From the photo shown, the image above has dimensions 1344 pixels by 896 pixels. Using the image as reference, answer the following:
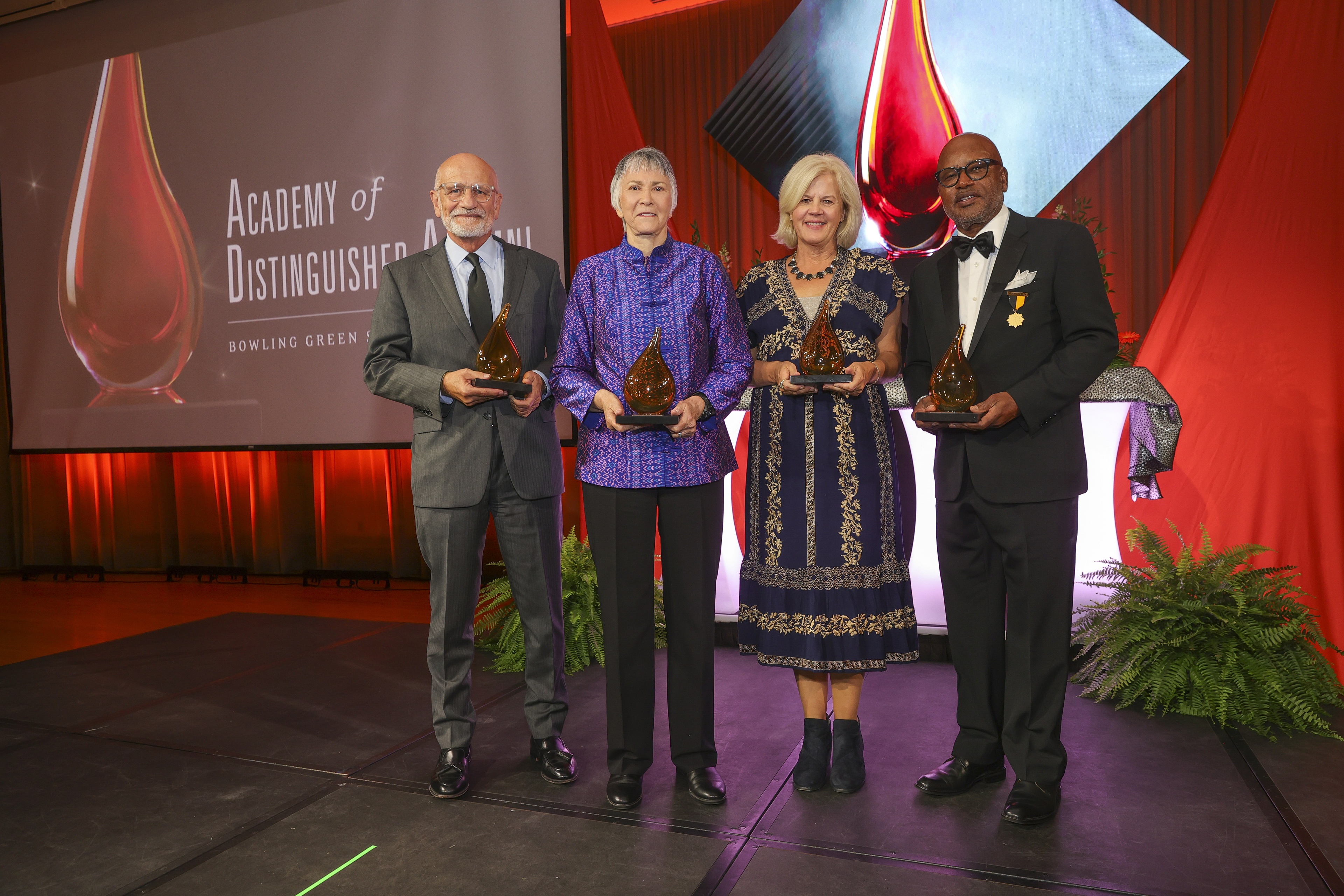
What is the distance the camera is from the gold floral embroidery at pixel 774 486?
7.00 ft

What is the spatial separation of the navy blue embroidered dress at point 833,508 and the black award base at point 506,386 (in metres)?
0.58

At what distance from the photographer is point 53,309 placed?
560 cm

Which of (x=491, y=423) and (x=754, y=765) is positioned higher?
(x=491, y=423)

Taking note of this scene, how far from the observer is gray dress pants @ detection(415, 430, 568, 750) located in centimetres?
225

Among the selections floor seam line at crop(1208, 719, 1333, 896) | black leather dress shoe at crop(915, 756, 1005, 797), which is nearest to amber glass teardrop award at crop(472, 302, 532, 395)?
black leather dress shoe at crop(915, 756, 1005, 797)

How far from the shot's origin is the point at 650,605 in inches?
82.1

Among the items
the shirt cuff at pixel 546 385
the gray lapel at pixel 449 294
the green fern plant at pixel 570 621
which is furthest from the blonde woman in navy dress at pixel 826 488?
the green fern plant at pixel 570 621

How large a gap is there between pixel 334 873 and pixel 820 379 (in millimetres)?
1523

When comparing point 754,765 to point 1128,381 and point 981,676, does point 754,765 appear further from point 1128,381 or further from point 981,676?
point 1128,381

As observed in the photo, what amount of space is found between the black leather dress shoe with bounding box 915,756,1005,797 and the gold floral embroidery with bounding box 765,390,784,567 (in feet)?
2.22

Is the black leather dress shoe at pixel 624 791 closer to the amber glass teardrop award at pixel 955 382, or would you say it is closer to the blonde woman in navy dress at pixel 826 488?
the blonde woman in navy dress at pixel 826 488

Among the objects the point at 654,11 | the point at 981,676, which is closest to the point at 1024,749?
the point at 981,676

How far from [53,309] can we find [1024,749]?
6.35 meters

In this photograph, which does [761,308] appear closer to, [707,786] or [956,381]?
[956,381]
